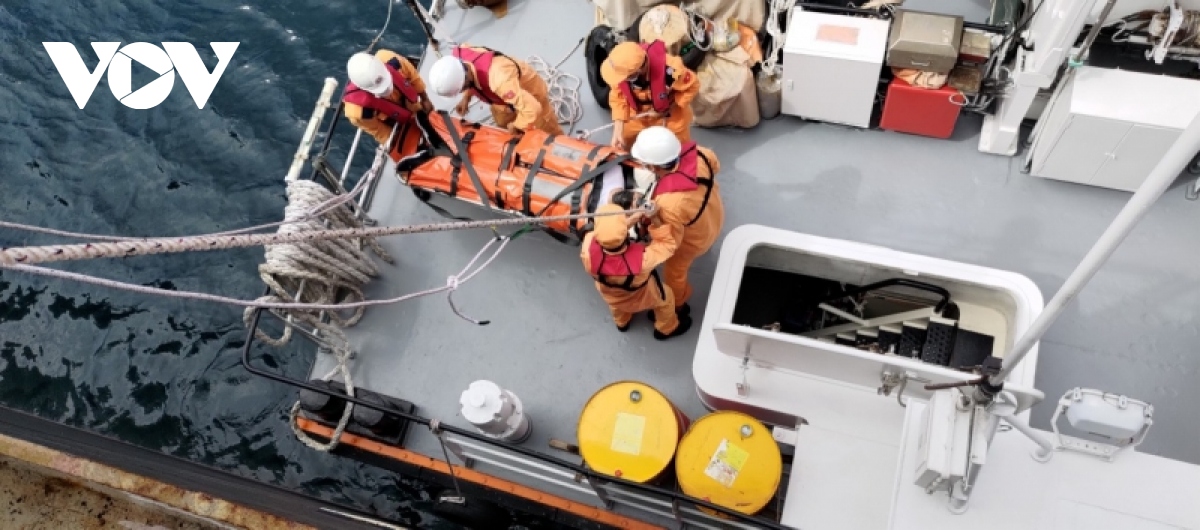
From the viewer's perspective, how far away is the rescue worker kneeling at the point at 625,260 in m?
3.51

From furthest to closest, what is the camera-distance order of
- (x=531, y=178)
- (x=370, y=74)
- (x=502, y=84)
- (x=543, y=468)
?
(x=502, y=84) → (x=531, y=178) → (x=370, y=74) → (x=543, y=468)

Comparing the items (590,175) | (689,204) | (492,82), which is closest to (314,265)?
(492,82)

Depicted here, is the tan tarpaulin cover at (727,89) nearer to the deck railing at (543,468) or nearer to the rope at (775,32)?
the rope at (775,32)

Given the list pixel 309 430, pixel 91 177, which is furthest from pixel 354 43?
pixel 309 430

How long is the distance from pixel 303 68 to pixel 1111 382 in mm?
6329

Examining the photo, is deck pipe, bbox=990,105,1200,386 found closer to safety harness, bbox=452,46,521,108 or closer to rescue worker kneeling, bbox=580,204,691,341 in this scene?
rescue worker kneeling, bbox=580,204,691,341

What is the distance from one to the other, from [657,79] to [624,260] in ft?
3.66

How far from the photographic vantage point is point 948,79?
462cm

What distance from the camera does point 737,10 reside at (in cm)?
488

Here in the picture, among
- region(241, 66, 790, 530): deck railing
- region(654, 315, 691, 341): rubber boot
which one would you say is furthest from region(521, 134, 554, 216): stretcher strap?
region(241, 66, 790, 530): deck railing

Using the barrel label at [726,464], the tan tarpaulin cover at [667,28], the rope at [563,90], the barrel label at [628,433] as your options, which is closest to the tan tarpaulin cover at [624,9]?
the tan tarpaulin cover at [667,28]

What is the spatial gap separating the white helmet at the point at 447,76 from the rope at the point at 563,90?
107cm

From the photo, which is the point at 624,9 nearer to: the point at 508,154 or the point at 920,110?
the point at 508,154

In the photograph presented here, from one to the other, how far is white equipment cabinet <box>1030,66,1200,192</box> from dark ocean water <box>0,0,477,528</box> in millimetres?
4322
